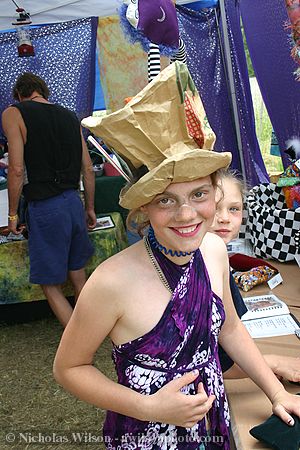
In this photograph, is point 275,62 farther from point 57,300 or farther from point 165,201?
point 165,201

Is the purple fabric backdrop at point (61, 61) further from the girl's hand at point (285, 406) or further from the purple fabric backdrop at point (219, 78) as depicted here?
the girl's hand at point (285, 406)

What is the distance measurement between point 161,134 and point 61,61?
3.48m

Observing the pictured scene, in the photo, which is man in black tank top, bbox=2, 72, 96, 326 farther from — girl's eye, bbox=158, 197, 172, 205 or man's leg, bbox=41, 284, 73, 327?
girl's eye, bbox=158, 197, 172, 205

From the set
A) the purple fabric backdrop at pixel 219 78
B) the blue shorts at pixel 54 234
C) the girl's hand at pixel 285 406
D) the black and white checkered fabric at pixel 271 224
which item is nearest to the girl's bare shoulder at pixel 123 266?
the girl's hand at pixel 285 406

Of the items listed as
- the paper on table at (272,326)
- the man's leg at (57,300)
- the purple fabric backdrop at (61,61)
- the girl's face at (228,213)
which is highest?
the purple fabric backdrop at (61,61)

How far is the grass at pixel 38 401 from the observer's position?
204 cm

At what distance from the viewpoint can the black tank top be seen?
2414 mm

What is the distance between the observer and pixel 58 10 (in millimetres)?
3791

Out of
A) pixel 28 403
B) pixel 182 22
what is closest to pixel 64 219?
pixel 28 403

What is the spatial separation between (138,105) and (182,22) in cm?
341

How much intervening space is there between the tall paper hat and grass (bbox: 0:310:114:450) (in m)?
1.54

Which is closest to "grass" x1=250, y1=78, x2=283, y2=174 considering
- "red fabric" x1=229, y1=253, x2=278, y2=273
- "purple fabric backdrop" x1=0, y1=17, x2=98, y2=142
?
"purple fabric backdrop" x1=0, y1=17, x2=98, y2=142

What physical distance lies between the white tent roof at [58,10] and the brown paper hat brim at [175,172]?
327 cm

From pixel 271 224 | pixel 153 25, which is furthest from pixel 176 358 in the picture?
pixel 271 224
